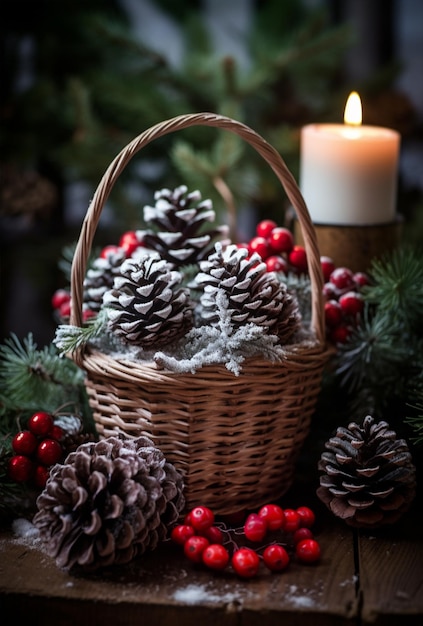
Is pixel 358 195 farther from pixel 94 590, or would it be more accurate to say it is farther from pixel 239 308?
pixel 94 590

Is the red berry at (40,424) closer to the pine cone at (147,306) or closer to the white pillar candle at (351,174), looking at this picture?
the pine cone at (147,306)

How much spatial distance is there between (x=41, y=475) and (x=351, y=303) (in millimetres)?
464

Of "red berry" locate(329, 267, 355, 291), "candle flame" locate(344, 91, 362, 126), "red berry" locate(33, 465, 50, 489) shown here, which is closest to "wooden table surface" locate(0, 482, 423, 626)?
"red berry" locate(33, 465, 50, 489)

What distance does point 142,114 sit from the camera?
1.53m

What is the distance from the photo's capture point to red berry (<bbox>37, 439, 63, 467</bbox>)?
0.91 m

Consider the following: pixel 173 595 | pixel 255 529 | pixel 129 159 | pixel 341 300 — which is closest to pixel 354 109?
pixel 341 300

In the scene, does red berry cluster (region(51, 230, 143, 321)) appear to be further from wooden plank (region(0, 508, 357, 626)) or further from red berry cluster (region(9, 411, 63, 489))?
wooden plank (region(0, 508, 357, 626))

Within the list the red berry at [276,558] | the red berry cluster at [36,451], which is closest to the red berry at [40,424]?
the red berry cluster at [36,451]

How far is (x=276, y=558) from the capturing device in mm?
797

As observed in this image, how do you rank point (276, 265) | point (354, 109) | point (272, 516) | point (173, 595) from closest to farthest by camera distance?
point (173, 595)
point (272, 516)
point (276, 265)
point (354, 109)

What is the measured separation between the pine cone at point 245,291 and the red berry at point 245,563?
250 mm

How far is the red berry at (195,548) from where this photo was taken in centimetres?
81

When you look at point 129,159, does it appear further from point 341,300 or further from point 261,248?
point 341,300

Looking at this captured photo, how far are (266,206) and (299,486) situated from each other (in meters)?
0.86
